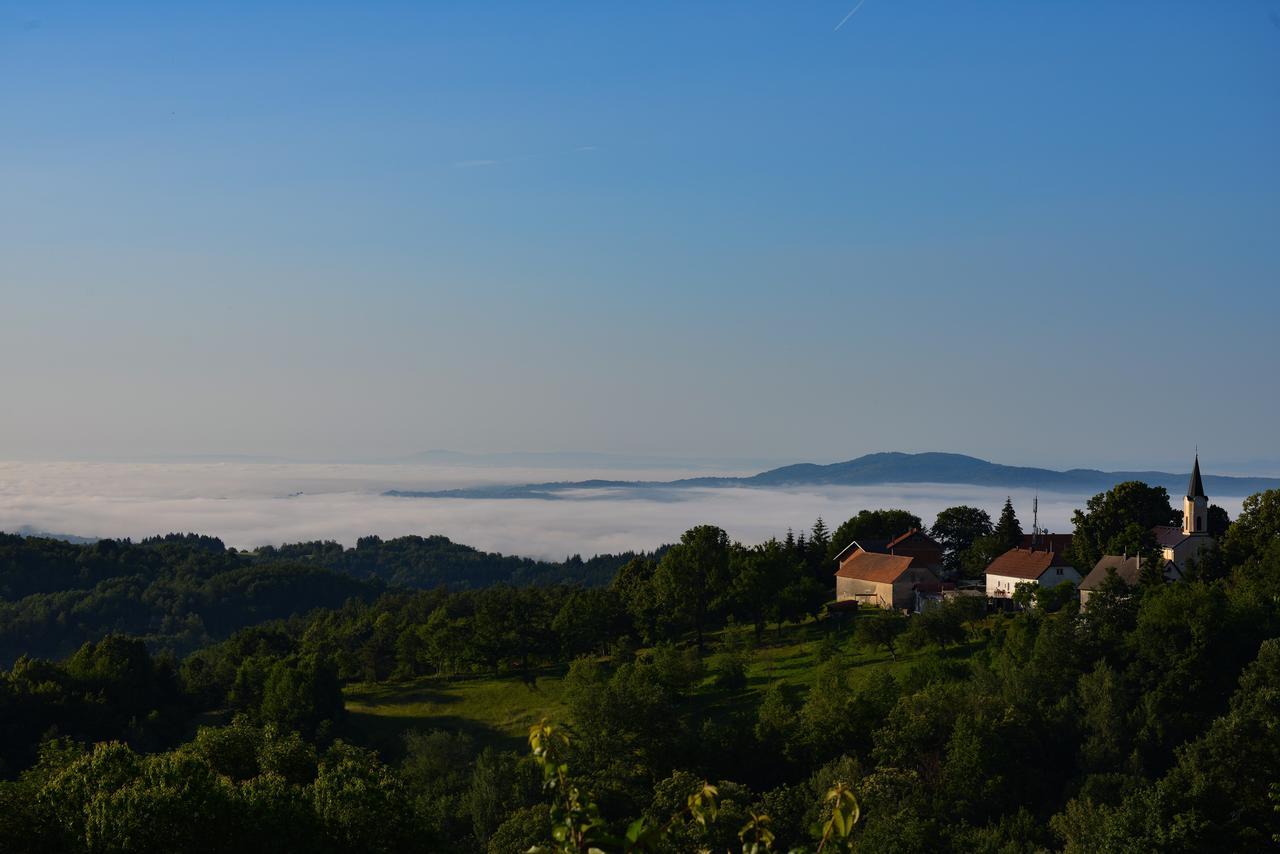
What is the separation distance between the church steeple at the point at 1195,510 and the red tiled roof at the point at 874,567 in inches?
688

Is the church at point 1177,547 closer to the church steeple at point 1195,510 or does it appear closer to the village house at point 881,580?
the church steeple at point 1195,510

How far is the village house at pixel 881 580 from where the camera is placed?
8025 cm

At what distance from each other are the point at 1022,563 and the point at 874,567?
10.5 m

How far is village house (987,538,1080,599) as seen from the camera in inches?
3002

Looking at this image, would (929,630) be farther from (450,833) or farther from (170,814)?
(170,814)

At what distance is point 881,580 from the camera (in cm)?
8238

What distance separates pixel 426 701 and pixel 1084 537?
44208mm

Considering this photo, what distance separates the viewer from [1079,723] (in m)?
51.1

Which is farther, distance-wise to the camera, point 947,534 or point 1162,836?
point 947,534

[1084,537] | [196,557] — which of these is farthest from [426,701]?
[196,557]

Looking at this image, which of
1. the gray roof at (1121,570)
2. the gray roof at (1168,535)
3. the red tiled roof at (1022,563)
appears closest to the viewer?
the gray roof at (1121,570)

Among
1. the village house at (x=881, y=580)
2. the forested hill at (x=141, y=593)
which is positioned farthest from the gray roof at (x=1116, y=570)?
the forested hill at (x=141, y=593)

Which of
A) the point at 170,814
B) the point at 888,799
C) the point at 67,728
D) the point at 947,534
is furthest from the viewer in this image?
the point at 947,534

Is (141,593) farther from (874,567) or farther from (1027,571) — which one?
(1027,571)
